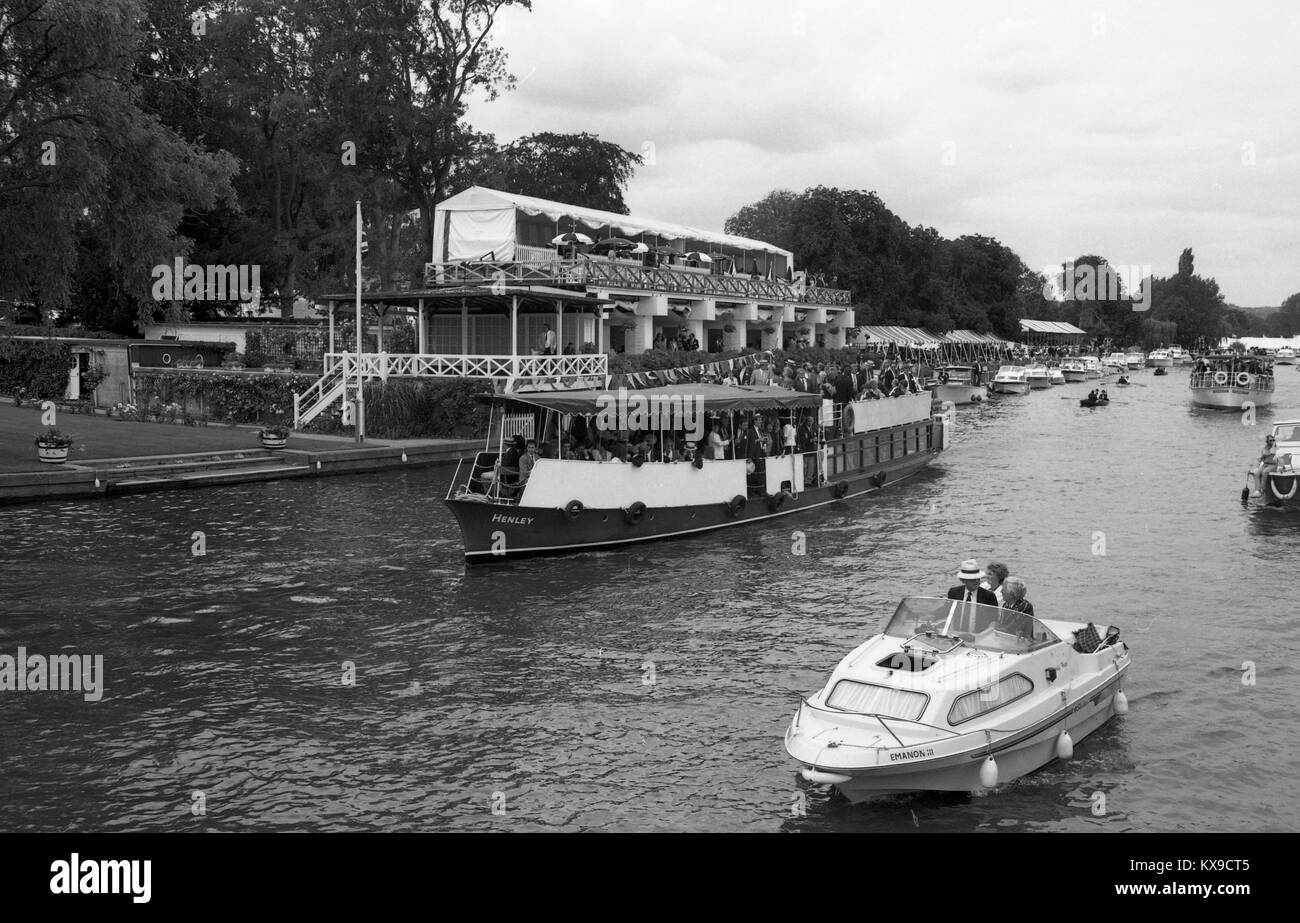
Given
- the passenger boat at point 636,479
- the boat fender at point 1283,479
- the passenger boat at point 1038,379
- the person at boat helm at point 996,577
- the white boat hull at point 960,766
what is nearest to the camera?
the white boat hull at point 960,766

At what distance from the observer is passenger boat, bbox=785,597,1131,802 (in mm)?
12828

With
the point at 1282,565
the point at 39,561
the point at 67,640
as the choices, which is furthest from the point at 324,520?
the point at 1282,565

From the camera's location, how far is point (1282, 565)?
26594mm

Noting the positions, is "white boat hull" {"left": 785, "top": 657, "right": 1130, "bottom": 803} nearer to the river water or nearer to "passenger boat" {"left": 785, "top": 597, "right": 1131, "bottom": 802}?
"passenger boat" {"left": 785, "top": 597, "right": 1131, "bottom": 802}

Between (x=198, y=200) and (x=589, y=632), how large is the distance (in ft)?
75.2

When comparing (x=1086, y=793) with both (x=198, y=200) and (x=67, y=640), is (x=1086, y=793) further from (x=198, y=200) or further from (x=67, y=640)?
(x=198, y=200)

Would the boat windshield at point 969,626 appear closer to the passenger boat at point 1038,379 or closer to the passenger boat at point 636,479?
the passenger boat at point 636,479

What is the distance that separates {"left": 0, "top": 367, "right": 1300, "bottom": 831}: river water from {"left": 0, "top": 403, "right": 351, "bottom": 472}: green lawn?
488 cm

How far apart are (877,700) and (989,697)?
52.5 inches

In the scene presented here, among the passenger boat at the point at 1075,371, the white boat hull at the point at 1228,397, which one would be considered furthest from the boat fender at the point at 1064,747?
the passenger boat at the point at 1075,371

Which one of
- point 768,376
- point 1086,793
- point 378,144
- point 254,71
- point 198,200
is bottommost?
point 1086,793

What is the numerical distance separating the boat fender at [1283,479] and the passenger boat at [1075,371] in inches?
3504

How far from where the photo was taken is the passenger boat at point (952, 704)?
505 inches

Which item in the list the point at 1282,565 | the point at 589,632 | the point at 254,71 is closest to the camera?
the point at 589,632
